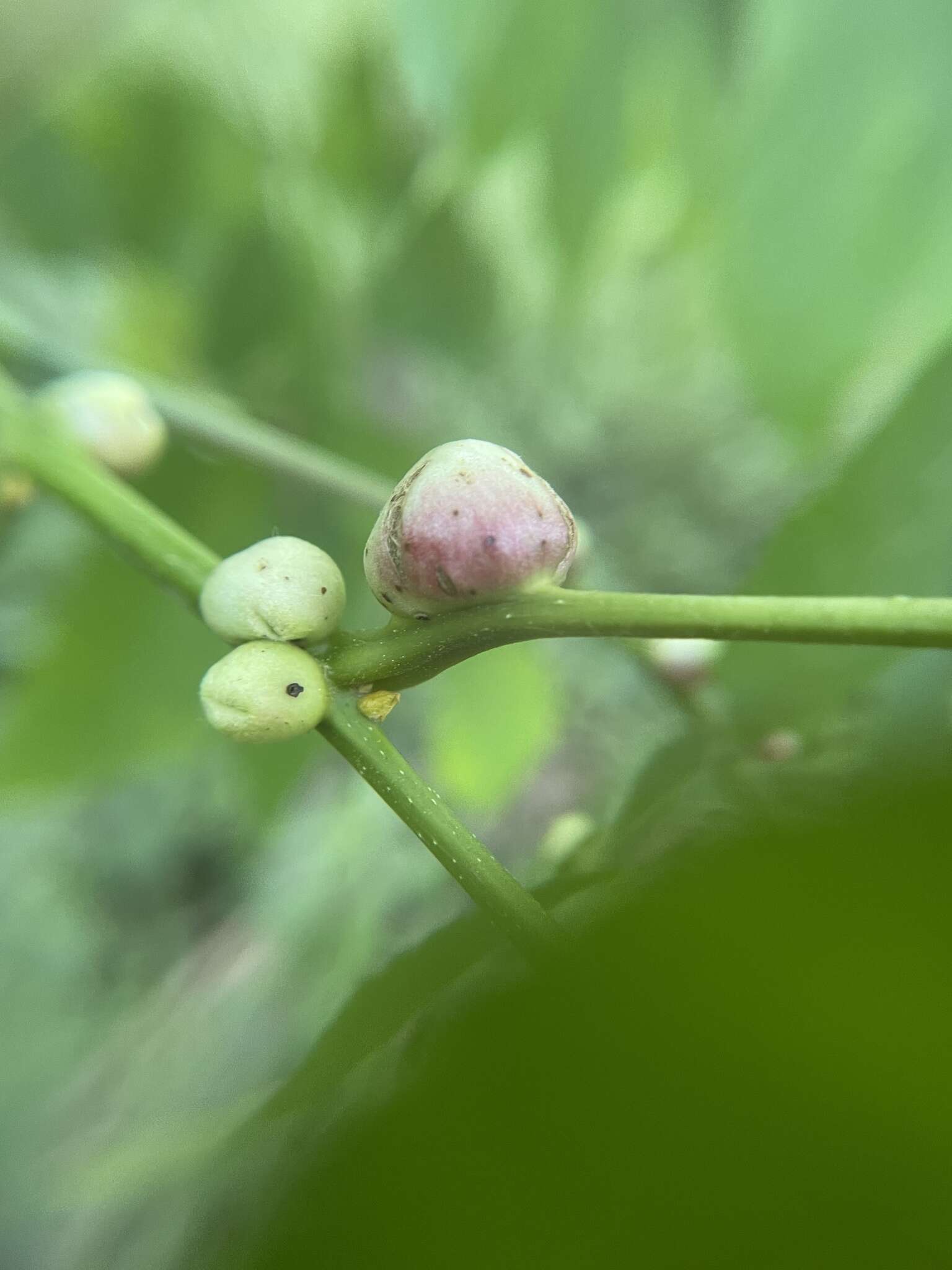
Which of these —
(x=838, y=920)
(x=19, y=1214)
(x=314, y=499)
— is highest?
(x=314, y=499)

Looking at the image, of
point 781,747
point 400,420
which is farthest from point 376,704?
point 400,420

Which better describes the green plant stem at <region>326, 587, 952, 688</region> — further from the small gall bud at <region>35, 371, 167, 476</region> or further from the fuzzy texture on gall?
the small gall bud at <region>35, 371, 167, 476</region>

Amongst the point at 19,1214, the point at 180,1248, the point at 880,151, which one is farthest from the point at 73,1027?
the point at 880,151

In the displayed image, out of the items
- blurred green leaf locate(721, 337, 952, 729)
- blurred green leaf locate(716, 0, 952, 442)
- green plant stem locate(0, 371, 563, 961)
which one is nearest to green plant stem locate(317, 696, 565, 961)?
green plant stem locate(0, 371, 563, 961)

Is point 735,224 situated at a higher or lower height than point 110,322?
lower

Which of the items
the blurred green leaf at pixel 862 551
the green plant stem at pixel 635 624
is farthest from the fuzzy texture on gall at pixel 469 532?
the blurred green leaf at pixel 862 551

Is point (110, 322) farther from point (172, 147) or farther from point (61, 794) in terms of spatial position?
point (61, 794)
